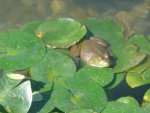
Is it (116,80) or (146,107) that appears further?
(116,80)

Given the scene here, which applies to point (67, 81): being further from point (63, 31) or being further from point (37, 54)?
Result: point (63, 31)

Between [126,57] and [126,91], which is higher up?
[126,57]

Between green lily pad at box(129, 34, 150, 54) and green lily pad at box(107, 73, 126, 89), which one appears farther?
green lily pad at box(129, 34, 150, 54)

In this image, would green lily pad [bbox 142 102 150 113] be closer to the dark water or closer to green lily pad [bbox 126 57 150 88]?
green lily pad [bbox 126 57 150 88]

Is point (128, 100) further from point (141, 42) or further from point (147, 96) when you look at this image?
point (141, 42)

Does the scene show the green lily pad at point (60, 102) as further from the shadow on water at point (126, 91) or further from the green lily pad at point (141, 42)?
the green lily pad at point (141, 42)

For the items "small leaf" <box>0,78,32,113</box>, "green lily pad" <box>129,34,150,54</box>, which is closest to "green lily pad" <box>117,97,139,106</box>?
"green lily pad" <box>129,34,150,54</box>

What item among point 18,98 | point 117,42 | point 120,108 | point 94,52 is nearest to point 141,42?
point 117,42
